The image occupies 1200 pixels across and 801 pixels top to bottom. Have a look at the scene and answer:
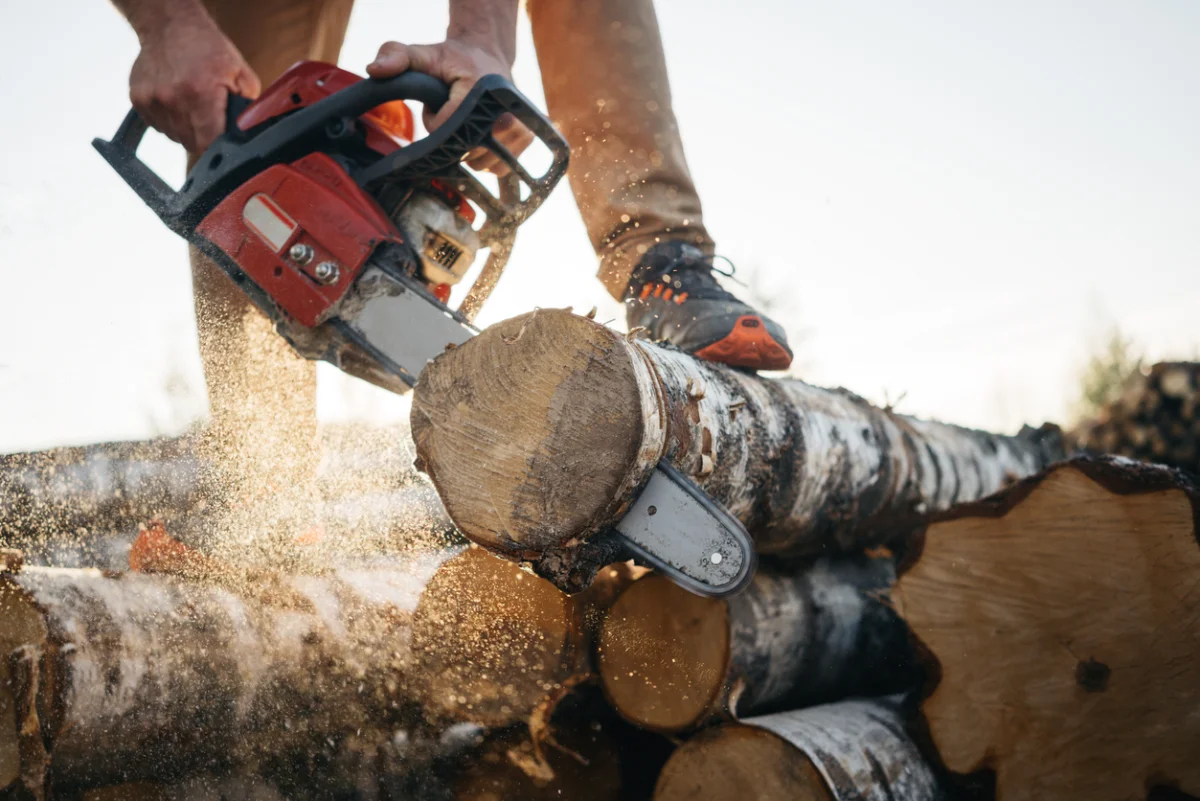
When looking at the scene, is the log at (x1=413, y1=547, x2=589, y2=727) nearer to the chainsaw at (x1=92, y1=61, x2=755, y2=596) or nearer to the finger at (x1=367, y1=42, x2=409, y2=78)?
the chainsaw at (x1=92, y1=61, x2=755, y2=596)

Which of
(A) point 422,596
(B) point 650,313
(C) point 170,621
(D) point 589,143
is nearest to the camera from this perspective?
→ (C) point 170,621

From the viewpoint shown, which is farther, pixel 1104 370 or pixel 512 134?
pixel 1104 370

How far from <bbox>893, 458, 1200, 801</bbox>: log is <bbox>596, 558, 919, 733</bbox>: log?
0.26 metres

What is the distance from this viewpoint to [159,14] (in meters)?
2.03

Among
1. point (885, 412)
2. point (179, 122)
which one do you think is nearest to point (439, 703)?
point (885, 412)

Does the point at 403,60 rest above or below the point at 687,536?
above

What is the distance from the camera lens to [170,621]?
1208 millimetres

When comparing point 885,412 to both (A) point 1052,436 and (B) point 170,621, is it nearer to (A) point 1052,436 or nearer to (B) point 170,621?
(A) point 1052,436

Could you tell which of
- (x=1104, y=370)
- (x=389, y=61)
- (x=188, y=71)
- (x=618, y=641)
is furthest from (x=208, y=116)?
(x=1104, y=370)

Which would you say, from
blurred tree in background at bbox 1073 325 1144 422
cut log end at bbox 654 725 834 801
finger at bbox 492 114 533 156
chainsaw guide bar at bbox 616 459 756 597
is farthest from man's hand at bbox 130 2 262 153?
blurred tree in background at bbox 1073 325 1144 422

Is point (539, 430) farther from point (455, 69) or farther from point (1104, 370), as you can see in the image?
point (1104, 370)

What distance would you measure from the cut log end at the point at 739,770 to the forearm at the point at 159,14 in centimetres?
209

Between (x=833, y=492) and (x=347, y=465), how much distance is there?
2063 mm

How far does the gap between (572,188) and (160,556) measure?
162 cm
